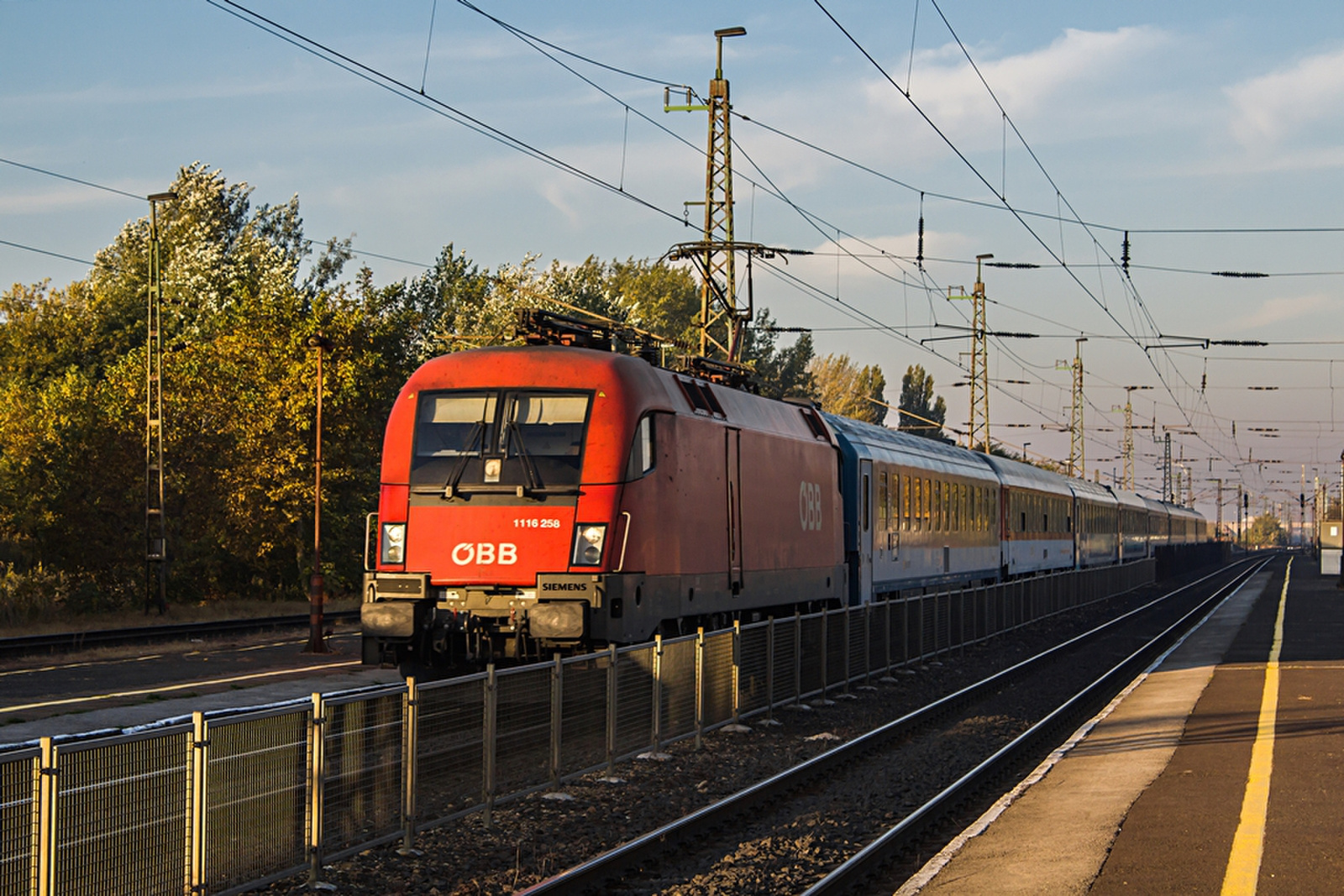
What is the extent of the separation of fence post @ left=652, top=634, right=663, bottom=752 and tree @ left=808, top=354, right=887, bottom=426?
118 meters

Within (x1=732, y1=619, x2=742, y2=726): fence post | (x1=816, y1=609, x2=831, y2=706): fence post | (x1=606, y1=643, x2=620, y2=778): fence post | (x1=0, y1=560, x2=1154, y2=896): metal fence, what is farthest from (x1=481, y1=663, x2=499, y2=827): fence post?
(x1=816, y1=609, x2=831, y2=706): fence post

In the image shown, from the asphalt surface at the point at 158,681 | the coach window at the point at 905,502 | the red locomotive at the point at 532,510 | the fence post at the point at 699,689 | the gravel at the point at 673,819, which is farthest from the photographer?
the coach window at the point at 905,502

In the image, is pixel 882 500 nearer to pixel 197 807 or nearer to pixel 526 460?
pixel 526 460

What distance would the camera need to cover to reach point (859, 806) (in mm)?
12898

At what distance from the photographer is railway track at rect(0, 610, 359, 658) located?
26469 millimetres

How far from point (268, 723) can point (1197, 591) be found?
57.9 m

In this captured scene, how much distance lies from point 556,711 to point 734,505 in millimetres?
7388

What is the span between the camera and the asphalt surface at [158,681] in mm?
17078

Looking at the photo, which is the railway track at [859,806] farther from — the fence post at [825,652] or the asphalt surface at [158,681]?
the asphalt surface at [158,681]

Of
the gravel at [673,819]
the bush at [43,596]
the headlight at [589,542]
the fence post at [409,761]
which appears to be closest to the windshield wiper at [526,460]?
the headlight at [589,542]

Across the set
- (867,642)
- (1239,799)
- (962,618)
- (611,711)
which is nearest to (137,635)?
(867,642)

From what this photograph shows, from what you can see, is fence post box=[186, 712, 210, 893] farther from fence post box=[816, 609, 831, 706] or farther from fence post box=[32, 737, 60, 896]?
fence post box=[816, 609, 831, 706]

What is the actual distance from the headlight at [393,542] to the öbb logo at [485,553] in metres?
0.71

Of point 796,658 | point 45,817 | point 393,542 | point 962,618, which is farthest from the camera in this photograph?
point 962,618
